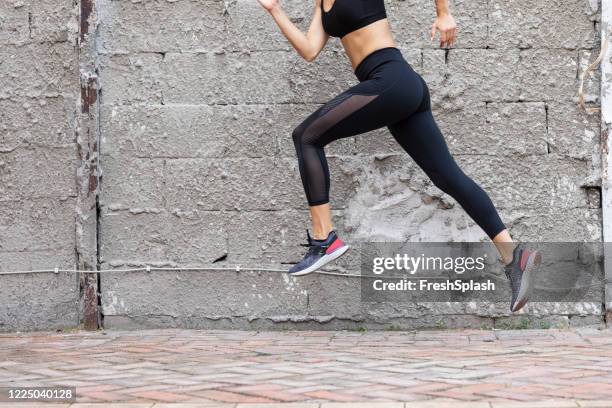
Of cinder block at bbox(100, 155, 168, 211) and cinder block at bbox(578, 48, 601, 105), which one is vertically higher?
cinder block at bbox(578, 48, 601, 105)

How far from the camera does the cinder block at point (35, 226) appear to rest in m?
5.89

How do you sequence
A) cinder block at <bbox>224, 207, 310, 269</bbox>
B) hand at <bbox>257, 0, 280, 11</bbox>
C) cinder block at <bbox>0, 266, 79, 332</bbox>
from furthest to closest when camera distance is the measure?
cinder block at <bbox>0, 266, 79, 332</bbox> → cinder block at <bbox>224, 207, 310, 269</bbox> → hand at <bbox>257, 0, 280, 11</bbox>

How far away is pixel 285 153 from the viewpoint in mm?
5801

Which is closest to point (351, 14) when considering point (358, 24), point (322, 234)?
point (358, 24)

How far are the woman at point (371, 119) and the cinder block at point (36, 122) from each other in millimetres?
1605

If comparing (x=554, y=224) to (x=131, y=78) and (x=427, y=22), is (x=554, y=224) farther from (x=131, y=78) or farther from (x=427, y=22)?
(x=131, y=78)

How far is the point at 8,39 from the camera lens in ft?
19.4

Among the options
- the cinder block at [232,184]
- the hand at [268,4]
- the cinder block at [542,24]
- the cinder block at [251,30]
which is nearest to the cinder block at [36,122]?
the cinder block at [232,184]

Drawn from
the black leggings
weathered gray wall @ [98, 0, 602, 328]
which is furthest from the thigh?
weathered gray wall @ [98, 0, 602, 328]

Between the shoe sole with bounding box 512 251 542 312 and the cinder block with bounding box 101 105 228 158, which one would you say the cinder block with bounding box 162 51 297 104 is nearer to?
the cinder block with bounding box 101 105 228 158

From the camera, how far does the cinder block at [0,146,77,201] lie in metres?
5.88

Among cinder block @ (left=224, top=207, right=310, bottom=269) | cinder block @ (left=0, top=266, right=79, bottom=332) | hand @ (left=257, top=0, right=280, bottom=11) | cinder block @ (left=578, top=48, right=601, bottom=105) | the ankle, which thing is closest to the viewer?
hand @ (left=257, top=0, right=280, bottom=11)

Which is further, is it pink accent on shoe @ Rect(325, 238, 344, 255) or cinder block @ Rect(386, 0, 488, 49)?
cinder block @ Rect(386, 0, 488, 49)

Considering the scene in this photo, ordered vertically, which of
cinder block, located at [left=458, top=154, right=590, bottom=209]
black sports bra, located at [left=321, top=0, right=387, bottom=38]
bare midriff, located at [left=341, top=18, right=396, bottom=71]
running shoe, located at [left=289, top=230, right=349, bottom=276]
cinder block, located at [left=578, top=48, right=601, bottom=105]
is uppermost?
black sports bra, located at [left=321, top=0, right=387, bottom=38]
